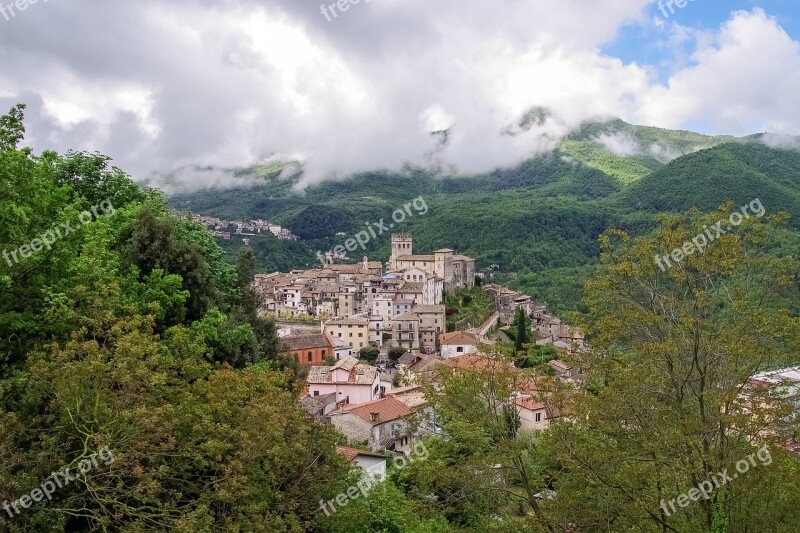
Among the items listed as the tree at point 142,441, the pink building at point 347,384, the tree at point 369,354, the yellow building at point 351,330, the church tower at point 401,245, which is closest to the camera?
the tree at point 142,441

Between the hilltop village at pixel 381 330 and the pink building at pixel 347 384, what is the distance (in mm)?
64

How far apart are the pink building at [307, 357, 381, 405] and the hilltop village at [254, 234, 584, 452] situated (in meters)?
0.06

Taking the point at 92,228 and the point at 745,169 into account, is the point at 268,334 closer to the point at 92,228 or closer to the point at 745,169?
the point at 92,228

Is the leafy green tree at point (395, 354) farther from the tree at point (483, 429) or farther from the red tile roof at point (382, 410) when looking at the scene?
the tree at point (483, 429)

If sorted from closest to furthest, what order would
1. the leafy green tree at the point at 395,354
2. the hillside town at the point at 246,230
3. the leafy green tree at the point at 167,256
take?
the leafy green tree at the point at 167,256 < the leafy green tree at the point at 395,354 < the hillside town at the point at 246,230

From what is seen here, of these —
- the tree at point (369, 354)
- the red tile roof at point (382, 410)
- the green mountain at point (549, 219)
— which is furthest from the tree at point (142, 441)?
the green mountain at point (549, 219)

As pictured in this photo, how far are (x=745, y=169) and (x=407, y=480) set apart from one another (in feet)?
476

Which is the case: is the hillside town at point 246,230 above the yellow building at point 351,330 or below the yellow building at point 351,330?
above

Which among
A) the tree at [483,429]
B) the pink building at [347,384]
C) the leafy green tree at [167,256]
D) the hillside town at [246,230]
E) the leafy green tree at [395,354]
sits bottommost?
the leafy green tree at [395,354]

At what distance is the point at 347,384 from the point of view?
4031 cm

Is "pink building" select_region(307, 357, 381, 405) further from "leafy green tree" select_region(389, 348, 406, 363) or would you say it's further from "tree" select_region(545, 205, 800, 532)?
"tree" select_region(545, 205, 800, 532)

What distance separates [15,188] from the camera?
11461 millimetres

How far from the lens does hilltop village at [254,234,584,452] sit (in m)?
34.9

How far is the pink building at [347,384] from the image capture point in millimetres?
40219
